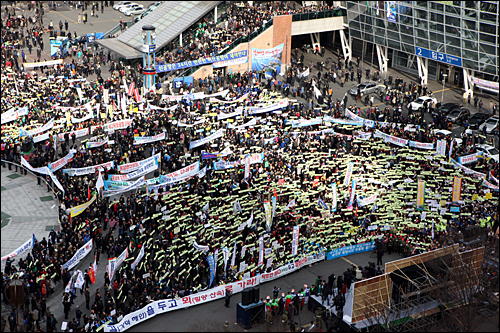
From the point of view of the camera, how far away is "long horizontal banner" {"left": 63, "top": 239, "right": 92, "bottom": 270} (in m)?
35.1

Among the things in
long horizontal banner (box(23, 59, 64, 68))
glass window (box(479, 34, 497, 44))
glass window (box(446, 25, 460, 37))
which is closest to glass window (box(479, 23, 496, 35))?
glass window (box(479, 34, 497, 44))

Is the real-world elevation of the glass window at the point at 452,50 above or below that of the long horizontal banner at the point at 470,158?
above

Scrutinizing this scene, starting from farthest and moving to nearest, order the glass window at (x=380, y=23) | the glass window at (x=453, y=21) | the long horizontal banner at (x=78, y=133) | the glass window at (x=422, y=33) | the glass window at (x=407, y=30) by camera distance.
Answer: the glass window at (x=380, y=23)
the glass window at (x=407, y=30)
the glass window at (x=422, y=33)
the glass window at (x=453, y=21)
the long horizontal banner at (x=78, y=133)

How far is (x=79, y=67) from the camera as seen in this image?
63.4 m

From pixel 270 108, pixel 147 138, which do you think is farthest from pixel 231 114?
pixel 147 138

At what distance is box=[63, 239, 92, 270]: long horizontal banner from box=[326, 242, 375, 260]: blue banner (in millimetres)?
12763

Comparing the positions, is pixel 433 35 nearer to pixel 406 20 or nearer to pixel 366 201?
pixel 406 20

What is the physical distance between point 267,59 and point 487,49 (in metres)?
19.1

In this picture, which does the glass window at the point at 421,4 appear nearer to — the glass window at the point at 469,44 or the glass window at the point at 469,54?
the glass window at the point at 469,44

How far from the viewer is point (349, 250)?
3938 cm

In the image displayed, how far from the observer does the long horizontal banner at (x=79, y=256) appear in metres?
35.1

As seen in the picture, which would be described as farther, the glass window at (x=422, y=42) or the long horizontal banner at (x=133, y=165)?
the glass window at (x=422, y=42)

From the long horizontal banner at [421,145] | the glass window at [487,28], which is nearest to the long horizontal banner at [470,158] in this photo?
the long horizontal banner at [421,145]

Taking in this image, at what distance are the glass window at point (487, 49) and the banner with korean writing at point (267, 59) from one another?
1743 centimetres
